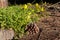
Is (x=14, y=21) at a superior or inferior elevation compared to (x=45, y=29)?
superior

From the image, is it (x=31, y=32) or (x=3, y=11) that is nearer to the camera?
(x=31, y=32)

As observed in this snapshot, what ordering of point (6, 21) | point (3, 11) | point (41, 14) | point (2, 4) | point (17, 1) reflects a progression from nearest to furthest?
1. point (6, 21)
2. point (3, 11)
3. point (41, 14)
4. point (2, 4)
5. point (17, 1)

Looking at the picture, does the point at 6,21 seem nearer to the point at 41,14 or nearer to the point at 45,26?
the point at 45,26

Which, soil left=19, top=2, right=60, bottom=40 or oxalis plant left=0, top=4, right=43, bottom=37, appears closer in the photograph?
soil left=19, top=2, right=60, bottom=40

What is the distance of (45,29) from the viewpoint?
582cm

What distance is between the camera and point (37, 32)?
573 cm

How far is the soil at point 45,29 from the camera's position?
5211 mm

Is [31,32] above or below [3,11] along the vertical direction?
below

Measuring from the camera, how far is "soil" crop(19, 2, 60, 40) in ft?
17.1

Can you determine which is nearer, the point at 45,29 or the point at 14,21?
the point at 45,29

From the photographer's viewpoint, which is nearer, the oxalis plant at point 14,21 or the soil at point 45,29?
the soil at point 45,29

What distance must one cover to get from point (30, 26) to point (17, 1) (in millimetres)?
4248

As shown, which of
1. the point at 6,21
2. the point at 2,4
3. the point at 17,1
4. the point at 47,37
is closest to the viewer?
the point at 47,37

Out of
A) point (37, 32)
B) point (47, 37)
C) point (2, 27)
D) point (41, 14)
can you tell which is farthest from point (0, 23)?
point (41, 14)
